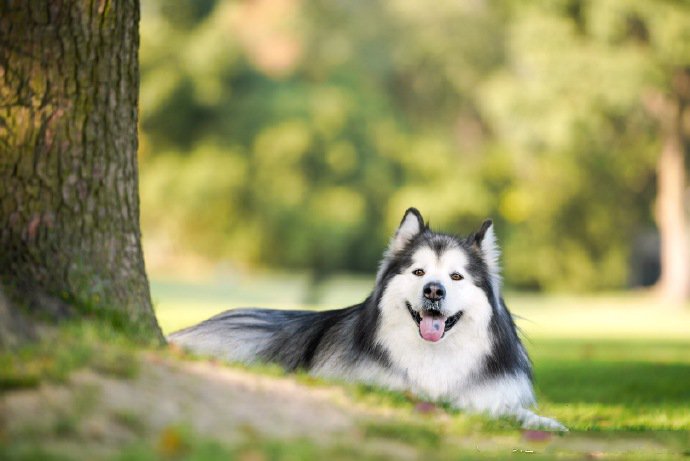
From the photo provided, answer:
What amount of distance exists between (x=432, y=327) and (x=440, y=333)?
2.9 inches

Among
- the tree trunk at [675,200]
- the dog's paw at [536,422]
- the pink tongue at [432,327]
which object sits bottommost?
the dog's paw at [536,422]

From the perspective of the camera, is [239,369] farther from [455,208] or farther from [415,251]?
[455,208]

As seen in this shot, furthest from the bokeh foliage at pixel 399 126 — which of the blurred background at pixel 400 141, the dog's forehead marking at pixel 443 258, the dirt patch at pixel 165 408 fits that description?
the dirt patch at pixel 165 408

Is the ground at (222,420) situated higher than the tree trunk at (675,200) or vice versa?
the tree trunk at (675,200)

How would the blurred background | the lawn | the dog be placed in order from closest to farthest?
the dog
the lawn
the blurred background

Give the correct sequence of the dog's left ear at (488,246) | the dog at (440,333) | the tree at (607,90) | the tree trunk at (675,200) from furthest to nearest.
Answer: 1. the tree trunk at (675,200)
2. the tree at (607,90)
3. the dog's left ear at (488,246)
4. the dog at (440,333)

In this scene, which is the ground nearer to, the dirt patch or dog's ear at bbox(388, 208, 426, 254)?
the dirt patch

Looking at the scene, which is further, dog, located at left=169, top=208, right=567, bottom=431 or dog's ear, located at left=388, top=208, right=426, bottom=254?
dog's ear, located at left=388, top=208, right=426, bottom=254

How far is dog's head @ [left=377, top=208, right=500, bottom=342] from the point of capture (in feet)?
23.7

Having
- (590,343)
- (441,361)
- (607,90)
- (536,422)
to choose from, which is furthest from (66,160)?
(607,90)

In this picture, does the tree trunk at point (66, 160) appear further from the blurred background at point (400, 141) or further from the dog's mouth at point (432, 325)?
the blurred background at point (400, 141)

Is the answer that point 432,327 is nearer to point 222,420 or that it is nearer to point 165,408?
point 222,420

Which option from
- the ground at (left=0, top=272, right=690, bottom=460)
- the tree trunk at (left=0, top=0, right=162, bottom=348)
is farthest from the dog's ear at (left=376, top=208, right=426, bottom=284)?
the tree trunk at (left=0, top=0, right=162, bottom=348)

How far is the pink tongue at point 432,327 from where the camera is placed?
7234mm
